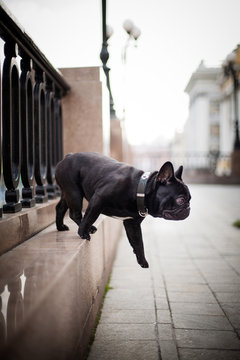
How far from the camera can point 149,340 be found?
92.0 inches

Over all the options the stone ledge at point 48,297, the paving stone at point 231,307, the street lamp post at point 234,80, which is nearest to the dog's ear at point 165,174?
the stone ledge at point 48,297

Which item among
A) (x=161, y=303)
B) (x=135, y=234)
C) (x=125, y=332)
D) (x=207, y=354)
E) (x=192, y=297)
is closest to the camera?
(x=207, y=354)

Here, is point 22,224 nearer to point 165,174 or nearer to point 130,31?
point 165,174

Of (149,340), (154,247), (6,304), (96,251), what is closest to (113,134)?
(154,247)

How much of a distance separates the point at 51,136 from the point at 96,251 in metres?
1.44

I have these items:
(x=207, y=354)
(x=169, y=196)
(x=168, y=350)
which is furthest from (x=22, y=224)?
(x=207, y=354)

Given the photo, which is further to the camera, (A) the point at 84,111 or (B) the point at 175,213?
(A) the point at 84,111

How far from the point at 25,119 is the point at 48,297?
5.77 feet

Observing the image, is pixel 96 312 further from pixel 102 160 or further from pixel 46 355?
pixel 46 355

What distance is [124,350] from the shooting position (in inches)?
86.7

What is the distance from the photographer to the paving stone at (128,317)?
2650 millimetres

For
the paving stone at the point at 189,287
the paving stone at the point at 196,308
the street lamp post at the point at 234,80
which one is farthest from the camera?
the street lamp post at the point at 234,80

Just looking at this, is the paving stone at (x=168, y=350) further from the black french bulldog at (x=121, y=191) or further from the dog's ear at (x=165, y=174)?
the dog's ear at (x=165, y=174)

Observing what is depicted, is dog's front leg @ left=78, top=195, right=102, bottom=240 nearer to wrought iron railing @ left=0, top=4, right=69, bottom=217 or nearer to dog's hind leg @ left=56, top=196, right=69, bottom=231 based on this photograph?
dog's hind leg @ left=56, top=196, right=69, bottom=231
